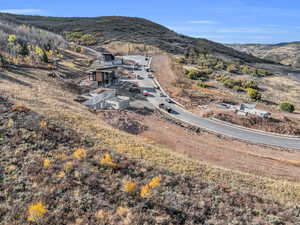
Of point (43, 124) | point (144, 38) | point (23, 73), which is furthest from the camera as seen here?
point (144, 38)

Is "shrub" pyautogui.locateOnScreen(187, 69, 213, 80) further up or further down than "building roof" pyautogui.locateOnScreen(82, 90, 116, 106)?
further up

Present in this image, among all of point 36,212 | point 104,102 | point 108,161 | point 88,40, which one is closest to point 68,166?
point 108,161

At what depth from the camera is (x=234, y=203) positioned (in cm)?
1367

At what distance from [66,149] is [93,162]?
3414mm

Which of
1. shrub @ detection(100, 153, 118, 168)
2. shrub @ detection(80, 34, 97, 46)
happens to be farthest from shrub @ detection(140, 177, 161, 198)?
shrub @ detection(80, 34, 97, 46)

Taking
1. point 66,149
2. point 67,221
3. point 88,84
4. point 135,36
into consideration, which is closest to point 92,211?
point 67,221

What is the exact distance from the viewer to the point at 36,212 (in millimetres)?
10570

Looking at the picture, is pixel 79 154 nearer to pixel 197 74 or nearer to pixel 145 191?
pixel 145 191

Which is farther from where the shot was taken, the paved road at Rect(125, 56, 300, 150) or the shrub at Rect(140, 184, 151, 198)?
the paved road at Rect(125, 56, 300, 150)

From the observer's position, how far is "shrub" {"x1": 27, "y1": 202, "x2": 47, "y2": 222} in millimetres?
10328

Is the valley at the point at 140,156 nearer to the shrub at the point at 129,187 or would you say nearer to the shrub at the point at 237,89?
the shrub at the point at 129,187

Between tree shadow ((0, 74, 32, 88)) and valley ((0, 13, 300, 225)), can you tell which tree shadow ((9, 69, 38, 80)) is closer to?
valley ((0, 13, 300, 225))

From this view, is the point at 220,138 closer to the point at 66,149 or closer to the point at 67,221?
the point at 66,149

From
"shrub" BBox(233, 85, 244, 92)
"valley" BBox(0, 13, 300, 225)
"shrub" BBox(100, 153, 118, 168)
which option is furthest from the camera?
"shrub" BBox(233, 85, 244, 92)
